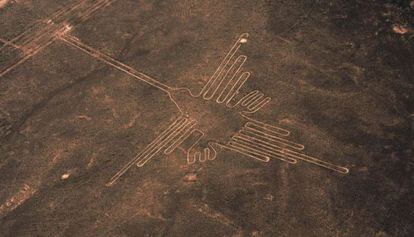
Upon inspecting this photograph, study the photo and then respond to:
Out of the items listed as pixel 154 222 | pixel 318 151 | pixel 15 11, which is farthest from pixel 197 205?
pixel 15 11

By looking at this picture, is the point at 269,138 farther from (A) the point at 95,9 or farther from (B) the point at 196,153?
(A) the point at 95,9

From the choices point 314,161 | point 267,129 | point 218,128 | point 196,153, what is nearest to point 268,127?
point 267,129

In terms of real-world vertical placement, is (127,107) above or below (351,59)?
below

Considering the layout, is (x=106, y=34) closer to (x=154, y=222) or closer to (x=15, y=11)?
(x=15, y=11)

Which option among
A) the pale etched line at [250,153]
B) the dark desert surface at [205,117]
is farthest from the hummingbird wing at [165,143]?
the pale etched line at [250,153]

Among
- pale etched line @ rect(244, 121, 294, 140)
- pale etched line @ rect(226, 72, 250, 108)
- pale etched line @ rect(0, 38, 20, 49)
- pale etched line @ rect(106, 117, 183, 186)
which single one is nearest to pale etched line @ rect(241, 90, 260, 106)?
pale etched line @ rect(226, 72, 250, 108)

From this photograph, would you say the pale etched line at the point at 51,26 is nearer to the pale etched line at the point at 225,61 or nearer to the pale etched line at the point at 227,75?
the pale etched line at the point at 225,61
